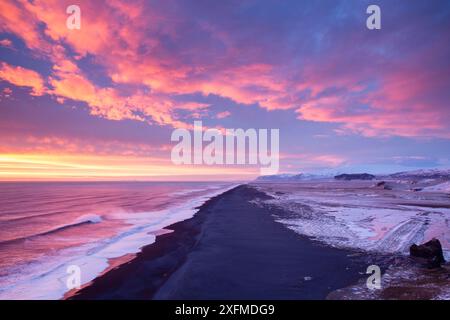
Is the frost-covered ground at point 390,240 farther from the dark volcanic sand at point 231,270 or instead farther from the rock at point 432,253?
the dark volcanic sand at point 231,270

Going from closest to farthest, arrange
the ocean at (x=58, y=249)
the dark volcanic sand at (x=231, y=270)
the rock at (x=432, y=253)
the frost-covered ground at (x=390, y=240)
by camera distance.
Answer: the frost-covered ground at (x=390, y=240) → the dark volcanic sand at (x=231, y=270) → the ocean at (x=58, y=249) → the rock at (x=432, y=253)

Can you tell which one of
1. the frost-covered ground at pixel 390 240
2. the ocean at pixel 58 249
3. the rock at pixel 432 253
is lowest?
the ocean at pixel 58 249

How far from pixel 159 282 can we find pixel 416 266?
8.94 meters

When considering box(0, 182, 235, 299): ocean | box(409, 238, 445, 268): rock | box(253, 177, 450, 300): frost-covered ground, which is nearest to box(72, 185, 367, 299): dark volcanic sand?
box(253, 177, 450, 300): frost-covered ground

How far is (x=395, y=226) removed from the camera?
21.1 metres

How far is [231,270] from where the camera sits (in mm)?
11352

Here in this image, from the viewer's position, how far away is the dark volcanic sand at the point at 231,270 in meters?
9.20

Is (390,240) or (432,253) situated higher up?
(432,253)

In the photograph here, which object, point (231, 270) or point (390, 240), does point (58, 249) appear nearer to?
point (231, 270)

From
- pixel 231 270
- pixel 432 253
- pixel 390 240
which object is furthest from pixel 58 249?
pixel 390 240

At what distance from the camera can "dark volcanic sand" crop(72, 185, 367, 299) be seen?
30.2ft

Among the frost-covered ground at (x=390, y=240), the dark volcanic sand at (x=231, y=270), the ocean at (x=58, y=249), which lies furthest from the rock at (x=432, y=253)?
the ocean at (x=58, y=249)
